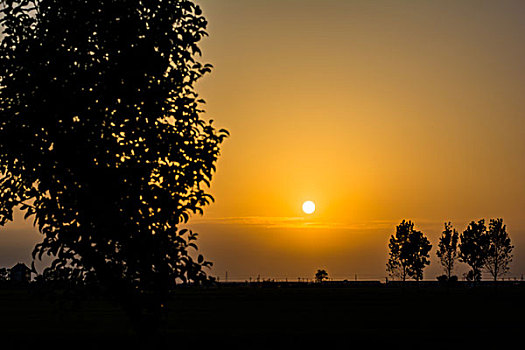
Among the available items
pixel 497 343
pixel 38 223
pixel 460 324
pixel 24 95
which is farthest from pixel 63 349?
pixel 460 324

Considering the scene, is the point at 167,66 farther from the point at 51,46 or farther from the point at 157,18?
the point at 51,46

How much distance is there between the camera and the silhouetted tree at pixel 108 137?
66.6 ft

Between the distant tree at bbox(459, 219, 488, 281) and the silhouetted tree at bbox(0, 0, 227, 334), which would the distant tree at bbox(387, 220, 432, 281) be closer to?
the distant tree at bbox(459, 219, 488, 281)

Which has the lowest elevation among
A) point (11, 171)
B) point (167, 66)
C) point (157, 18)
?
point (11, 171)

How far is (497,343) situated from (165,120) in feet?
65.7

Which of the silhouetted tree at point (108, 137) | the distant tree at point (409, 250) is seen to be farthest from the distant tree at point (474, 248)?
the silhouetted tree at point (108, 137)

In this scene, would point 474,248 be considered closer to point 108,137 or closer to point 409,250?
point 409,250

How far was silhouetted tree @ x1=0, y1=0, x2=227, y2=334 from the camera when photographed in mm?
20297

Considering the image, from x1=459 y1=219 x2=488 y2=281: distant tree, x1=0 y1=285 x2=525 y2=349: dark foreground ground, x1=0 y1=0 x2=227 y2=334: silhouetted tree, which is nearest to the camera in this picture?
x1=0 y1=0 x2=227 y2=334: silhouetted tree

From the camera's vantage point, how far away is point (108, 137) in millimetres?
20625

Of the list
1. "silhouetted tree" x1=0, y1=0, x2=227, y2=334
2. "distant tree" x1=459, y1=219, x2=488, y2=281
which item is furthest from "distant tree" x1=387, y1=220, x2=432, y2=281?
"silhouetted tree" x1=0, y1=0, x2=227, y2=334

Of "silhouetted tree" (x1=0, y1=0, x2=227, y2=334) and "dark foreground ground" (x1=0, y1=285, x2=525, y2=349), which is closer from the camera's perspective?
"silhouetted tree" (x1=0, y1=0, x2=227, y2=334)

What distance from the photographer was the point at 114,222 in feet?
66.7

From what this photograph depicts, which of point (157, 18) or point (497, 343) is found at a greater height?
point (157, 18)
